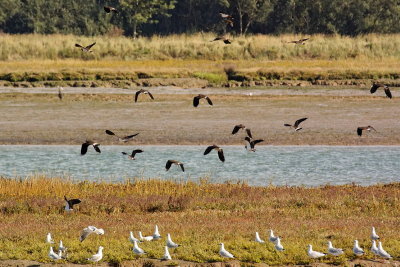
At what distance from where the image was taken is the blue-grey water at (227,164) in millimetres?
30266

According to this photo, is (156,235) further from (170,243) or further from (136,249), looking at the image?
(136,249)

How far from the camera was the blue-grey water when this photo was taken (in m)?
30.3

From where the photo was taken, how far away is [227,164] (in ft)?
109

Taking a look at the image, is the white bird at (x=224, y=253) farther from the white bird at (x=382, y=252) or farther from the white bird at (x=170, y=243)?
the white bird at (x=382, y=252)

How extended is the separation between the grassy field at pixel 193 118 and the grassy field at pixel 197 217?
11.7 metres

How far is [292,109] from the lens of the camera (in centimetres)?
4525

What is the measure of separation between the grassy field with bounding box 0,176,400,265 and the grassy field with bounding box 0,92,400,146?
→ 11700 mm

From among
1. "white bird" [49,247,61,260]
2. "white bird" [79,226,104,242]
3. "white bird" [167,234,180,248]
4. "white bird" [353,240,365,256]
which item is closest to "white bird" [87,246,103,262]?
"white bird" [79,226,104,242]

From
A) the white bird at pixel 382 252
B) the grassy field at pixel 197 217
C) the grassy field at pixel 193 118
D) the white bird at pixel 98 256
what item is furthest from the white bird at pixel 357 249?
the grassy field at pixel 193 118

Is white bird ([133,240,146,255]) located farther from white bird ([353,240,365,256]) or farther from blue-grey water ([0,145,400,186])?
blue-grey water ([0,145,400,186])

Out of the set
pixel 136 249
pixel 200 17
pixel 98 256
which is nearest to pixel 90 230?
pixel 98 256

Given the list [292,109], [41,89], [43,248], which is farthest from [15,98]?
[43,248]

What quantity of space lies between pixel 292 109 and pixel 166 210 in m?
23.7

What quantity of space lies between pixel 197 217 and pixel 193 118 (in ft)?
71.8
